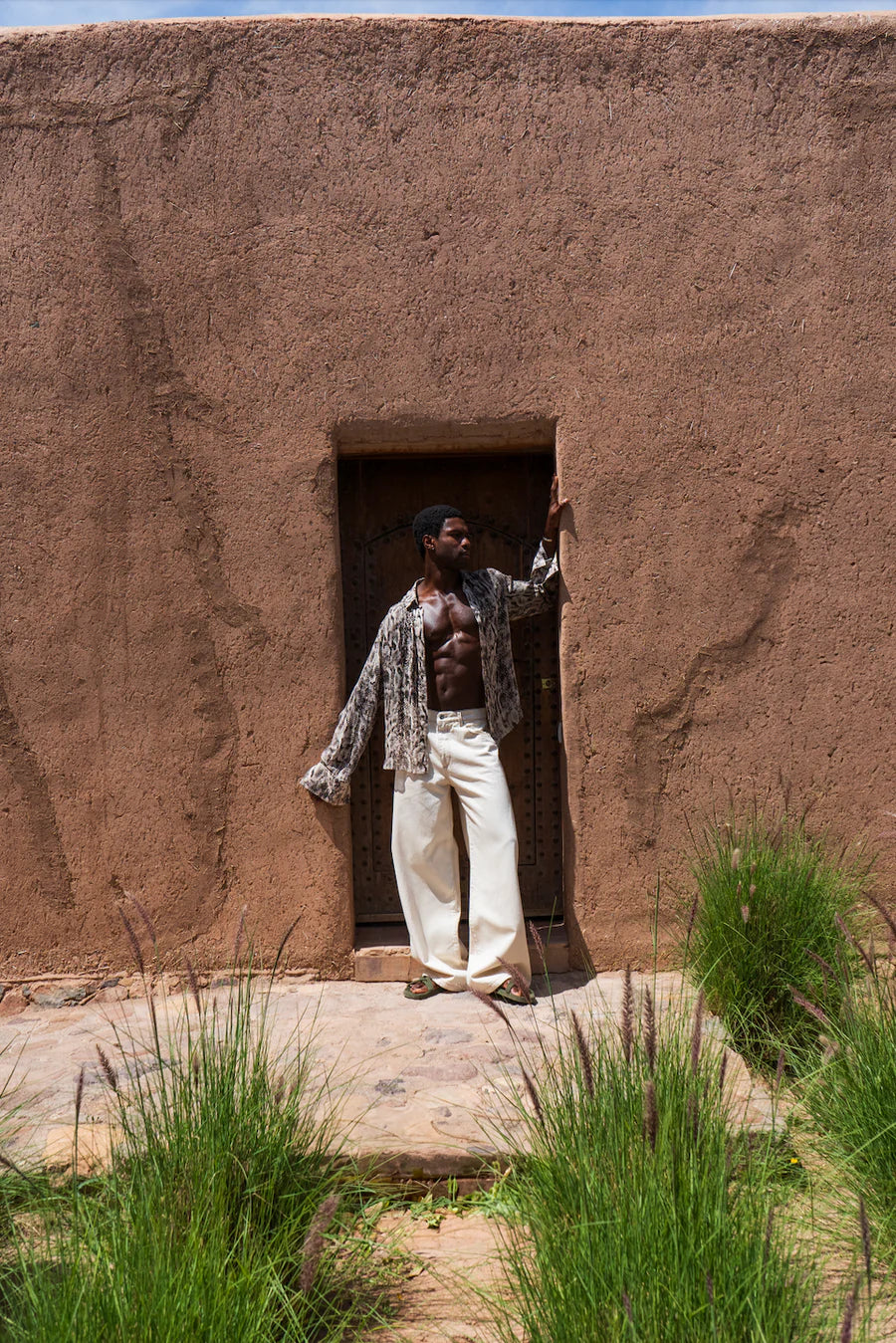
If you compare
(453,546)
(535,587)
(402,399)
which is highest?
(402,399)

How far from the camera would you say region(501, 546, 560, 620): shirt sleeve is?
13.8ft

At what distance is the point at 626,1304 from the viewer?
60.7 inches

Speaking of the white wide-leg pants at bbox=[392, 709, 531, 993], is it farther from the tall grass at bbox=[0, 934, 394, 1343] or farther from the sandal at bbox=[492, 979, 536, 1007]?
the tall grass at bbox=[0, 934, 394, 1343]

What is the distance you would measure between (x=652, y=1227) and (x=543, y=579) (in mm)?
2681

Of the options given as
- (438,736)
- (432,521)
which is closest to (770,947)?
(438,736)

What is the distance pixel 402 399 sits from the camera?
13.6ft

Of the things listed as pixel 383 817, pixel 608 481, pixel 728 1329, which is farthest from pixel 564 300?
pixel 728 1329

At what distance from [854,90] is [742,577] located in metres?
1.80

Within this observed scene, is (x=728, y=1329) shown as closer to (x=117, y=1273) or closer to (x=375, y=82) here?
(x=117, y=1273)

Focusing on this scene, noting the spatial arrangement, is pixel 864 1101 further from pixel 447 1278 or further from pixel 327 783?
pixel 327 783

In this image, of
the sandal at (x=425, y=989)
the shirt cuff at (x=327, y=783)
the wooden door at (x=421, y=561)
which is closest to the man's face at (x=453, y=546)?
the wooden door at (x=421, y=561)

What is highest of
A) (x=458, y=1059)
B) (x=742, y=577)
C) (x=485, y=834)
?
(x=742, y=577)

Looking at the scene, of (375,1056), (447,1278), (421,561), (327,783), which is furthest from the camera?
(421,561)

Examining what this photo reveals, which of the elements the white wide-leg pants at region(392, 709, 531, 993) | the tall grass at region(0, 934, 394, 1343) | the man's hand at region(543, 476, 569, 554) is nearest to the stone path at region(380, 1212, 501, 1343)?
the tall grass at region(0, 934, 394, 1343)
